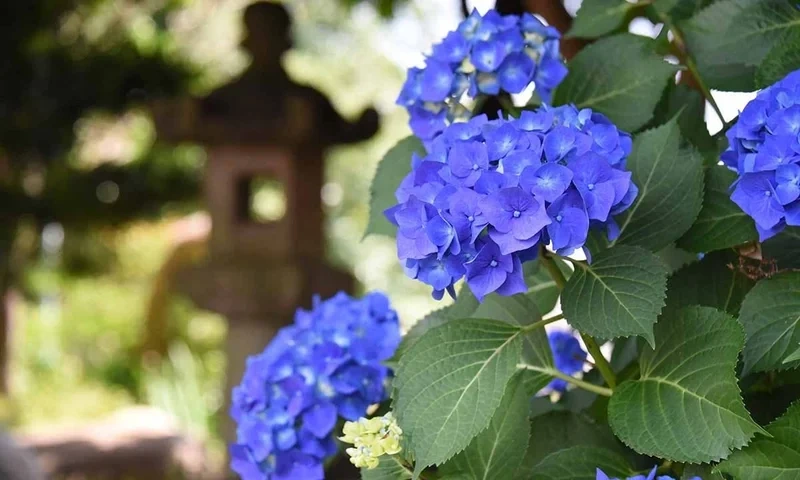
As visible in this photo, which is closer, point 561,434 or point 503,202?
point 503,202

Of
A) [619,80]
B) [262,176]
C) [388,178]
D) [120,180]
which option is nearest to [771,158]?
[619,80]

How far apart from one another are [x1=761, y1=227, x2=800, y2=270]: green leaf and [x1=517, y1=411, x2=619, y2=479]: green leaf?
14 centimetres

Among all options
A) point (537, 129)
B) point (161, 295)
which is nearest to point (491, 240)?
point (537, 129)

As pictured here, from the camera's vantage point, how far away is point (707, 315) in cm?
42

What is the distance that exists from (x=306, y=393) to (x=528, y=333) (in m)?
0.17

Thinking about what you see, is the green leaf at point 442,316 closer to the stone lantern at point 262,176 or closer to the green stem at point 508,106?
the green stem at point 508,106

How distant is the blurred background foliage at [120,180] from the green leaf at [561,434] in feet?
0.75

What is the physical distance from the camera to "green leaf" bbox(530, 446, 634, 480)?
0.43 m

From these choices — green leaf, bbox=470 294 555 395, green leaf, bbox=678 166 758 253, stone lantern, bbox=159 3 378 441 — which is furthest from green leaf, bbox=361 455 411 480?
stone lantern, bbox=159 3 378 441

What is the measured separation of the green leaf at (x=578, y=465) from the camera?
434 mm

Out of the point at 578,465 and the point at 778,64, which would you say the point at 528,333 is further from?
Result: the point at 778,64

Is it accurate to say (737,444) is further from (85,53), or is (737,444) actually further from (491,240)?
(85,53)

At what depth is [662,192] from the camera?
0.48m

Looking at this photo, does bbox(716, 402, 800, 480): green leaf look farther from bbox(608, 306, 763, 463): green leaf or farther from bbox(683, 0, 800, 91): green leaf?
bbox(683, 0, 800, 91): green leaf
